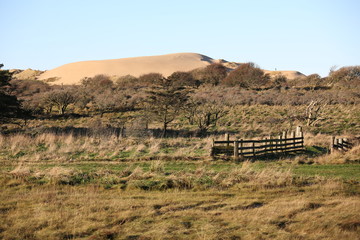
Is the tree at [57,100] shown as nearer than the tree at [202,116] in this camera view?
No

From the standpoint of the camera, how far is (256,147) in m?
18.5

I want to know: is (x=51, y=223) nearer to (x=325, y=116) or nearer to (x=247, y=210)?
(x=247, y=210)

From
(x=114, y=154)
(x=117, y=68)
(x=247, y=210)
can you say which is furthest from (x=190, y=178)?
(x=117, y=68)

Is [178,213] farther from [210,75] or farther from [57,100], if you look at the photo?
[210,75]

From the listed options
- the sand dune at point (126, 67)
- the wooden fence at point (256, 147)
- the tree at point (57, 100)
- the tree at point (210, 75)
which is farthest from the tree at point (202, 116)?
the sand dune at point (126, 67)

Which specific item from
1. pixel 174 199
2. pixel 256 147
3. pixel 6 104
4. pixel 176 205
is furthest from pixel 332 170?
pixel 6 104

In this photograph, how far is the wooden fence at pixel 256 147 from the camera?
18094 millimetres

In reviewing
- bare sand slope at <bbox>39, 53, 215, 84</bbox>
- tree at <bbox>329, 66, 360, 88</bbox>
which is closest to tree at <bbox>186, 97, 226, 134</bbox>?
tree at <bbox>329, 66, 360, 88</bbox>

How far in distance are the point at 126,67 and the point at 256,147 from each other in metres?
116

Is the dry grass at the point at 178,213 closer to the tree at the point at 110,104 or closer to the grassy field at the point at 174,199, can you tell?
the grassy field at the point at 174,199

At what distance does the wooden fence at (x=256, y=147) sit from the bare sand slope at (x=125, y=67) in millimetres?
91722

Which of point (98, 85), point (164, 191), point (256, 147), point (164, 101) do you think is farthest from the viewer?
point (98, 85)

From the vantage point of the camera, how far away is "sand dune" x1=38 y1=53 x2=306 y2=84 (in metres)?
117

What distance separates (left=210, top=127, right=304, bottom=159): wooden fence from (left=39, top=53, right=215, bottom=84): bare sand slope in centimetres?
9172
